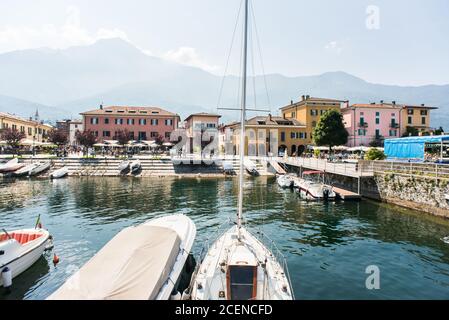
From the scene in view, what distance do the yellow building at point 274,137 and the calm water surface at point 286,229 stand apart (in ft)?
110

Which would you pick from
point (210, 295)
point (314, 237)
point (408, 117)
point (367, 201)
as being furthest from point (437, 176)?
point (408, 117)

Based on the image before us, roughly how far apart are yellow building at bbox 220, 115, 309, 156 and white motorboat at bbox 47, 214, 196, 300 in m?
62.0

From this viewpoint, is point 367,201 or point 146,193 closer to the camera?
point 367,201

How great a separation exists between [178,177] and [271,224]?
102 feet

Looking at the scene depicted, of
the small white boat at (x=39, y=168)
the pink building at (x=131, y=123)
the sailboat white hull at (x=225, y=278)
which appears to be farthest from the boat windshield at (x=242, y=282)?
the pink building at (x=131, y=123)

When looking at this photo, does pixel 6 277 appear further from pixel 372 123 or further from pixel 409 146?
pixel 372 123

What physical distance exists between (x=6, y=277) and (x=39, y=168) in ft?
150

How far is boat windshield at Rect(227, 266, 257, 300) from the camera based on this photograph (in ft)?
31.9

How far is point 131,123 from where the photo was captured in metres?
82.1

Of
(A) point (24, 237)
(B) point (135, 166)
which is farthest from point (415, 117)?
(A) point (24, 237)

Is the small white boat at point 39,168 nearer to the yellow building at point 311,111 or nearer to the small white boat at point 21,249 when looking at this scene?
the small white boat at point 21,249
